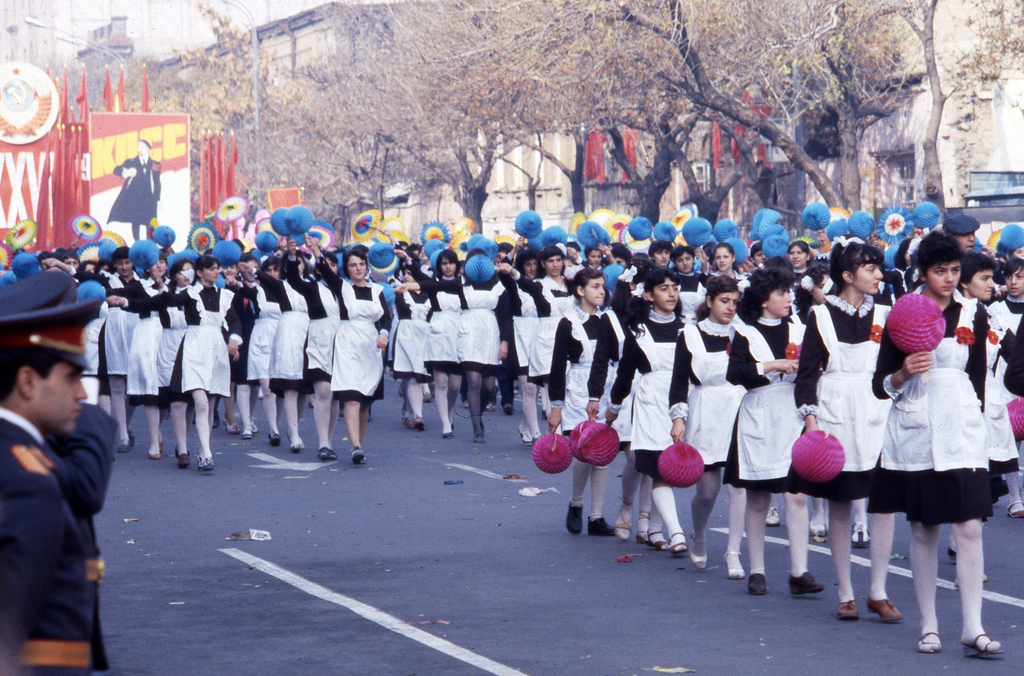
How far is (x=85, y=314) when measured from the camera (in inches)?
115

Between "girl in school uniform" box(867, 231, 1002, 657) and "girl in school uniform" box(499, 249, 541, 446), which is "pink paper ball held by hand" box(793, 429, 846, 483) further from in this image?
"girl in school uniform" box(499, 249, 541, 446)

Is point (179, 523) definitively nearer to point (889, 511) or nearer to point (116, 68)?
point (889, 511)

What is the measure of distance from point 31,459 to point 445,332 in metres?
13.5

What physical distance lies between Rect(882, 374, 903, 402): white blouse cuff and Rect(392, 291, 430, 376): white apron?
34.3 ft

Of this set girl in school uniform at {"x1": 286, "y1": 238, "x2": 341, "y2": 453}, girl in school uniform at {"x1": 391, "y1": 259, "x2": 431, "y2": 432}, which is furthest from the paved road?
girl in school uniform at {"x1": 391, "y1": 259, "x2": 431, "y2": 432}

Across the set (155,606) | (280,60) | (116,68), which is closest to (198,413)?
(155,606)

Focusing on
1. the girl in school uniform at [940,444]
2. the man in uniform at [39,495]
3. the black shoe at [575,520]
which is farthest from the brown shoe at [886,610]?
the man in uniform at [39,495]

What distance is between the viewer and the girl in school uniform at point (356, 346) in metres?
13.4

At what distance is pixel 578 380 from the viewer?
34.8ft

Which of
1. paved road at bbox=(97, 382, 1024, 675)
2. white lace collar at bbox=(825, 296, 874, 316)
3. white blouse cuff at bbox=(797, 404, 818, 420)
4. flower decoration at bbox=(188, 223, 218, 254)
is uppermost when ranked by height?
flower decoration at bbox=(188, 223, 218, 254)

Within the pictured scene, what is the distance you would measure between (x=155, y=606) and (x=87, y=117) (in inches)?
1541

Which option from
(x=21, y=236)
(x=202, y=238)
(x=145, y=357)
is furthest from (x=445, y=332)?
(x=21, y=236)

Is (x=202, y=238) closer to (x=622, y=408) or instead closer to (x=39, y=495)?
(x=622, y=408)

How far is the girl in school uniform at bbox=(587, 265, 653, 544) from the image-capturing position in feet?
29.8
